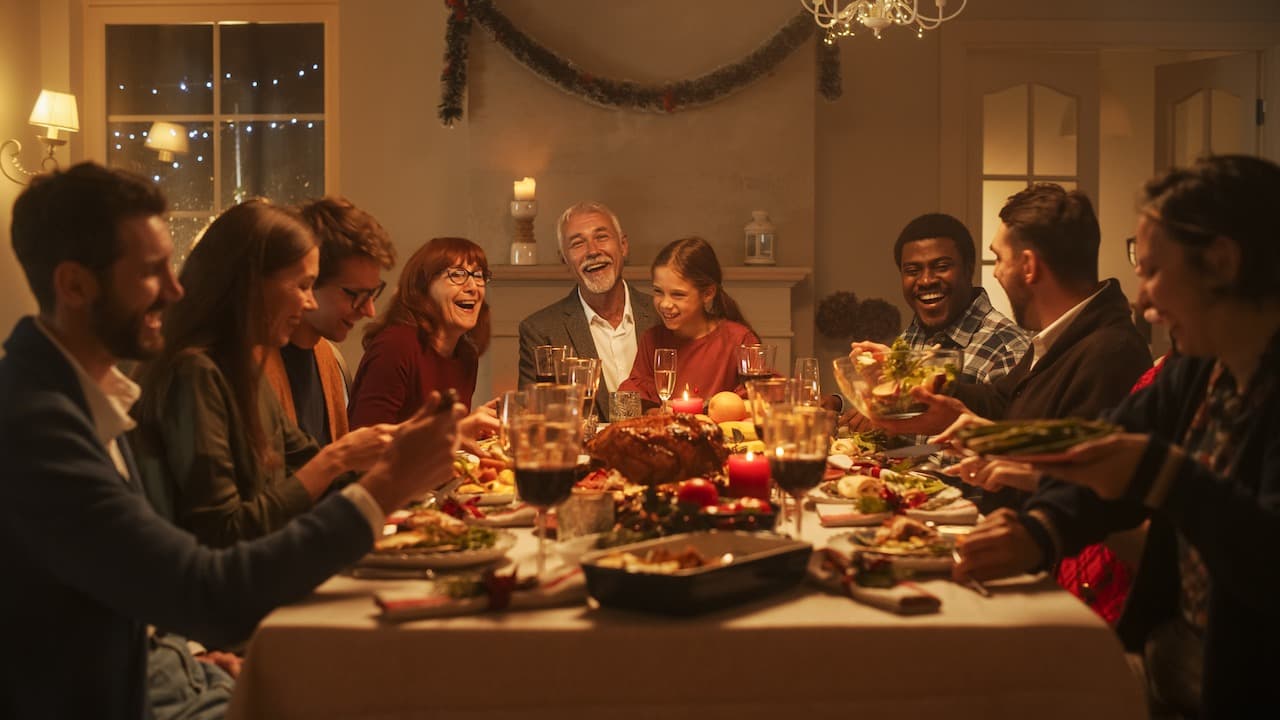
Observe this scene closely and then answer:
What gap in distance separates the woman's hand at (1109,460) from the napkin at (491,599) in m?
0.66

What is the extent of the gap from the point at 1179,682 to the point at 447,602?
3.59ft

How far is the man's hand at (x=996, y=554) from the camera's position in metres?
1.55

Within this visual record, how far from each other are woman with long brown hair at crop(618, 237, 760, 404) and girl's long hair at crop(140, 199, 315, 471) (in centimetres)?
232

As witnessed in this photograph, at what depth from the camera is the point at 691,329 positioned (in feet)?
14.8

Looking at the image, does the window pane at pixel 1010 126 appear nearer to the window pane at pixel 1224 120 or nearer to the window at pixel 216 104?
the window pane at pixel 1224 120

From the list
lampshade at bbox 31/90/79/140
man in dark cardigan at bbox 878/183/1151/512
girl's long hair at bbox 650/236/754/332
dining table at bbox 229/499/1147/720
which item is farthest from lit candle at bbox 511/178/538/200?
dining table at bbox 229/499/1147/720

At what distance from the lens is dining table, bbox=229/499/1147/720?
133 cm

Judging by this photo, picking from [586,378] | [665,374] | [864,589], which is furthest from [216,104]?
[864,589]

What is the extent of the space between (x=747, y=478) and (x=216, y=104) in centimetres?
508

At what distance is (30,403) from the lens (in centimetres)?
135

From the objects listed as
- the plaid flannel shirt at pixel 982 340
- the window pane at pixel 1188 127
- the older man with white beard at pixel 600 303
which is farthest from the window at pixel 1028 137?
the plaid flannel shirt at pixel 982 340

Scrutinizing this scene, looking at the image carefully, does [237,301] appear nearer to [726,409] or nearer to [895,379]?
[895,379]

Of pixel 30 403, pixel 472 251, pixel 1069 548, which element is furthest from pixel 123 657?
pixel 472 251

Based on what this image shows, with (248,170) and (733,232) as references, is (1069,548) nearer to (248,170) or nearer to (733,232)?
(733,232)
